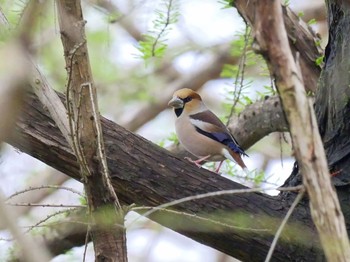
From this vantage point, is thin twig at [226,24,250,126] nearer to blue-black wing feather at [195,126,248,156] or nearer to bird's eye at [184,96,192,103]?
blue-black wing feather at [195,126,248,156]

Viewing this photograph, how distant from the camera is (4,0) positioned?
2545 mm

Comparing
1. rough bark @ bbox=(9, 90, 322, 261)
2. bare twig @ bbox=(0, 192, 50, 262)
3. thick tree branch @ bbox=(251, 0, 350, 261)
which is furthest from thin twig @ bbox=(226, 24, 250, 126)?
bare twig @ bbox=(0, 192, 50, 262)

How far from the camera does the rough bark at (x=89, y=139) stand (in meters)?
1.85

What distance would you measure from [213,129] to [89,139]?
1.37 metres

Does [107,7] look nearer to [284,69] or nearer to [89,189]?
[89,189]

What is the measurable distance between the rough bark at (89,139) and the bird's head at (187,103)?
1.47 m

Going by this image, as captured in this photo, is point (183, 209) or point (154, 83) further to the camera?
point (154, 83)

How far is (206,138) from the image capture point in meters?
3.30

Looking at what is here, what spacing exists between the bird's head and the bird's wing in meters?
0.06

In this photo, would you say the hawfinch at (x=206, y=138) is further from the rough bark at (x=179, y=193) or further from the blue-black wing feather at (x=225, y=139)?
the rough bark at (x=179, y=193)

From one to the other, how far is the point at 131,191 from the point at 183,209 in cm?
17

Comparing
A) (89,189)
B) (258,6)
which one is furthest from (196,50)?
(258,6)

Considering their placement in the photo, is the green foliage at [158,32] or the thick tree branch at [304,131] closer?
the thick tree branch at [304,131]

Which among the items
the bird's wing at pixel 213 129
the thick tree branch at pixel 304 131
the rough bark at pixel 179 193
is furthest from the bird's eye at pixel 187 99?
the thick tree branch at pixel 304 131
